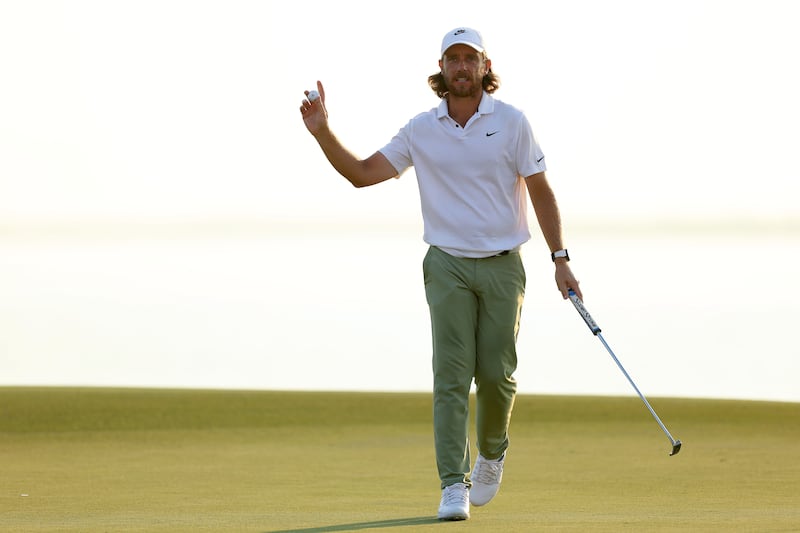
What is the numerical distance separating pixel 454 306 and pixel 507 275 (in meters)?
0.20

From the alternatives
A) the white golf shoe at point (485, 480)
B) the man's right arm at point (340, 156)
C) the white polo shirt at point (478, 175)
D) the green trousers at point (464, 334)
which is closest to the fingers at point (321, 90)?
the man's right arm at point (340, 156)

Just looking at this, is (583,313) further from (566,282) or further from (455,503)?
(455,503)

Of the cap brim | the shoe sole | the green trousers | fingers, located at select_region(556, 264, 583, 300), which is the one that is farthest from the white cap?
the shoe sole

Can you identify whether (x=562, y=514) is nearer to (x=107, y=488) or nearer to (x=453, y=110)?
(x=453, y=110)

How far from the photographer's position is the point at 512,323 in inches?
180

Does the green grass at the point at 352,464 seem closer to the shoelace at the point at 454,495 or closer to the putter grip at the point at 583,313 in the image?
the shoelace at the point at 454,495

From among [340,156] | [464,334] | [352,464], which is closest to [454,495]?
[464,334]

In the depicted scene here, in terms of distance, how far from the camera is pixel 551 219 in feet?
15.0

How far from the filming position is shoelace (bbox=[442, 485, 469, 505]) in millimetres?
4340

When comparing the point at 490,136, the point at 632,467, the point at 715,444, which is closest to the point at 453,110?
the point at 490,136

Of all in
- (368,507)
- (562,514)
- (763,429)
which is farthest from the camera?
(763,429)

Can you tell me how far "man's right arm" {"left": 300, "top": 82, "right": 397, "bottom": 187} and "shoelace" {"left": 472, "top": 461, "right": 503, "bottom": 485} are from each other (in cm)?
100

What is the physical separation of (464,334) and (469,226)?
1.13 feet

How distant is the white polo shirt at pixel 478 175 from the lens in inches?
177
